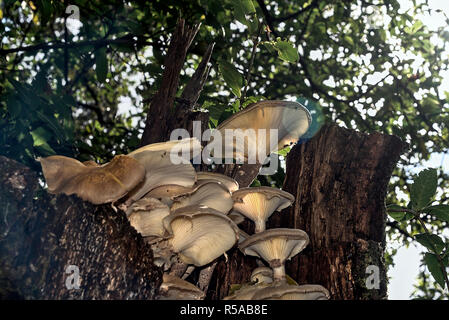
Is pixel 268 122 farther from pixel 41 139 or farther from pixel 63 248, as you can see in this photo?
pixel 41 139

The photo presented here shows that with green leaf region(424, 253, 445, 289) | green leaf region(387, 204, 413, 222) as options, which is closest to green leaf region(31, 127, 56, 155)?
green leaf region(387, 204, 413, 222)

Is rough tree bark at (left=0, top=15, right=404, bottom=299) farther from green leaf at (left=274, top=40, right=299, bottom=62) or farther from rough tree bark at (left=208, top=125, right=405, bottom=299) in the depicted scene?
green leaf at (left=274, top=40, right=299, bottom=62)

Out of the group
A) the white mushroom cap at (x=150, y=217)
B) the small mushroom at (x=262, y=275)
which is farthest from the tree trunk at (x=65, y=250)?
the small mushroom at (x=262, y=275)

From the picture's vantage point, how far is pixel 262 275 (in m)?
3.77

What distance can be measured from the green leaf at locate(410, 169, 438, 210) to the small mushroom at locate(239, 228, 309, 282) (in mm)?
1485

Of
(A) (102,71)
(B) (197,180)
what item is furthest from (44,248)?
(A) (102,71)

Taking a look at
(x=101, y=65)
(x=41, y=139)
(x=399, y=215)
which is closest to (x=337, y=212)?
(x=399, y=215)

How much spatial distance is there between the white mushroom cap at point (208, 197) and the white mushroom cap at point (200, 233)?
0.32 m

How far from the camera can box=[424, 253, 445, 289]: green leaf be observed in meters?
4.23

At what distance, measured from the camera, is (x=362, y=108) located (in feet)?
32.8

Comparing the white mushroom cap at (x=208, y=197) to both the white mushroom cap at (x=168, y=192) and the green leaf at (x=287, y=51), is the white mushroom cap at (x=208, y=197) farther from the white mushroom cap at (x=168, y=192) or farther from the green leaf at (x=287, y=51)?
the green leaf at (x=287, y=51)

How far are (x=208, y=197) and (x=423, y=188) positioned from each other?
7.54 ft

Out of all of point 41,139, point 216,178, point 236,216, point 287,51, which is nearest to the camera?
point 216,178

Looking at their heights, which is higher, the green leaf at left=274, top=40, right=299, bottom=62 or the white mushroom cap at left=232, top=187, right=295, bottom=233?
the green leaf at left=274, top=40, right=299, bottom=62
